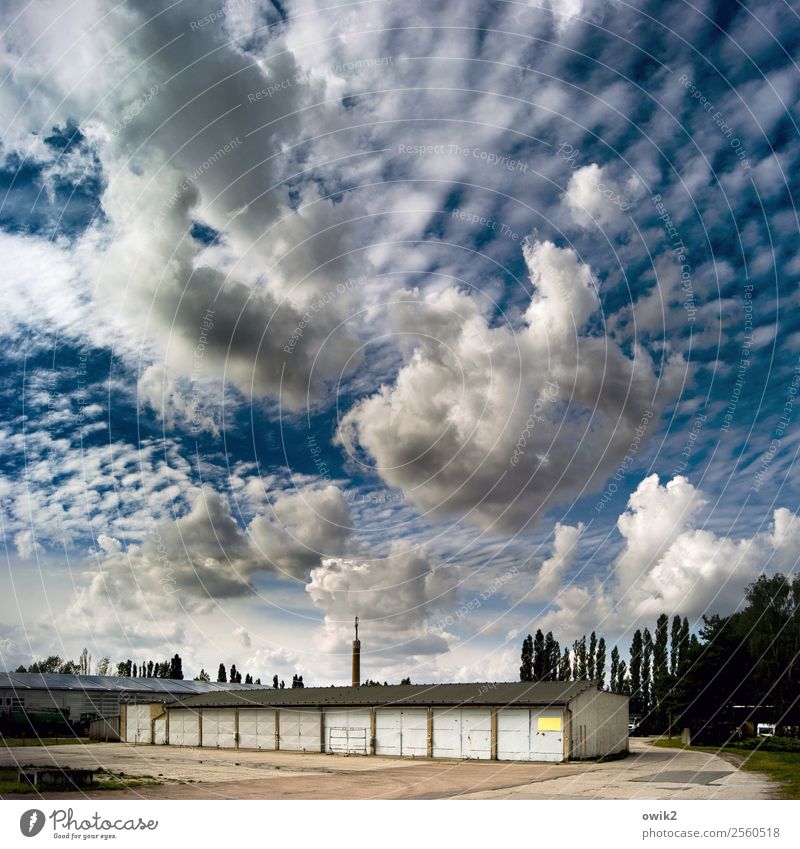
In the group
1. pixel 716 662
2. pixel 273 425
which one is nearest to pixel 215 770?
pixel 273 425

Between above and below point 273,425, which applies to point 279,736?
below

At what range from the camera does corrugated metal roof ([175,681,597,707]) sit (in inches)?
2133

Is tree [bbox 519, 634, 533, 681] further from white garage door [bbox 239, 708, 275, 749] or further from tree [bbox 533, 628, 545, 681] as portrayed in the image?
white garage door [bbox 239, 708, 275, 749]

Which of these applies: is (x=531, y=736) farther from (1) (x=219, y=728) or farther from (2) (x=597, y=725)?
(1) (x=219, y=728)

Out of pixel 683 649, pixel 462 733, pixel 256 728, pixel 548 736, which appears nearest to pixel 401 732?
pixel 462 733

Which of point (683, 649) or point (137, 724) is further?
point (683, 649)

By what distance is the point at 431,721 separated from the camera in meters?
56.2

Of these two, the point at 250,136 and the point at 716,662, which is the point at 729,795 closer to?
the point at 250,136

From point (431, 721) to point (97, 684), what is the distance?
275 feet

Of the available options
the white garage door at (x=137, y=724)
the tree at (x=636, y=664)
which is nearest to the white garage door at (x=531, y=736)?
the white garage door at (x=137, y=724)

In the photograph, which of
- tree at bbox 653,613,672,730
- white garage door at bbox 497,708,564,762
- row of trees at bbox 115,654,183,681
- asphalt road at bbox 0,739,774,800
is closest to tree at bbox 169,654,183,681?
row of trees at bbox 115,654,183,681

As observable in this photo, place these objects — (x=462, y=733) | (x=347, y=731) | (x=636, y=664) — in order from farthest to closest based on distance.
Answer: (x=636, y=664)
(x=347, y=731)
(x=462, y=733)
